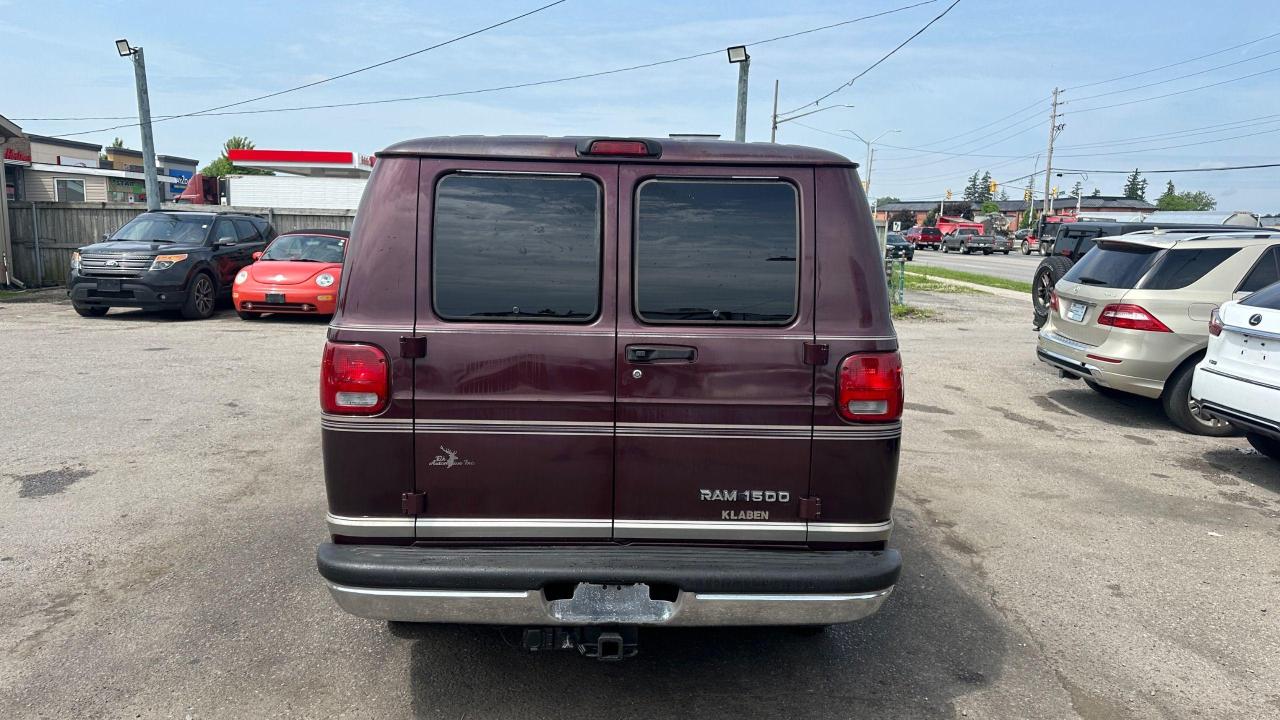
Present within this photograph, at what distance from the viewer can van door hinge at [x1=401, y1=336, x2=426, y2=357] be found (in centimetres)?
Answer: 308

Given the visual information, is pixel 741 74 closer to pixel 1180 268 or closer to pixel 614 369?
pixel 1180 268

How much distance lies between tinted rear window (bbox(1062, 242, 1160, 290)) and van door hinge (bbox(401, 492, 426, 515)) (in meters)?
7.13

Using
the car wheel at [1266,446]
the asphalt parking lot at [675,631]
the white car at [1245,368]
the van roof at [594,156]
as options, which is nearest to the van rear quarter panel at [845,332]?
the van roof at [594,156]

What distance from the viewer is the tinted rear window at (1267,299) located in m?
6.32

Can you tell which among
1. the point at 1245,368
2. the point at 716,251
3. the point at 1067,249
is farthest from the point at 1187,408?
the point at 1067,249

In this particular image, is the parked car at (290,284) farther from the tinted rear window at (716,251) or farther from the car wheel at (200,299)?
the tinted rear window at (716,251)

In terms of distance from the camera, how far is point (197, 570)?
4.59m

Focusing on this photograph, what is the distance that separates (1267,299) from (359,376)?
20.9ft

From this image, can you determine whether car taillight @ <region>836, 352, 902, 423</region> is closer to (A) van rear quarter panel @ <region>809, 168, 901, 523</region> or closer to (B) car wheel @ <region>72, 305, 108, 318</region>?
(A) van rear quarter panel @ <region>809, 168, 901, 523</region>

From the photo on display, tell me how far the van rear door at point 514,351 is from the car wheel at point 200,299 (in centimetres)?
1235

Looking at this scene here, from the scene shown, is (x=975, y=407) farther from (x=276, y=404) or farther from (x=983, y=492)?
(x=276, y=404)

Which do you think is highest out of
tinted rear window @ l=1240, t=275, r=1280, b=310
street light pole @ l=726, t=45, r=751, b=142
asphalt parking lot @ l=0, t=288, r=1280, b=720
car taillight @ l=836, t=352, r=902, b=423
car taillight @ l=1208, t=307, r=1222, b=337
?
street light pole @ l=726, t=45, r=751, b=142

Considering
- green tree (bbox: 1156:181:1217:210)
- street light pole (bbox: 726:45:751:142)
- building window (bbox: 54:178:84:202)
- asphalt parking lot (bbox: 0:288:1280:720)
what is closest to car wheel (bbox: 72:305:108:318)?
asphalt parking lot (bbox: 0:288:1280:720)

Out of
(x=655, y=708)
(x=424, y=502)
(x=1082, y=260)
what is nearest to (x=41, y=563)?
(x=424, y=502)
